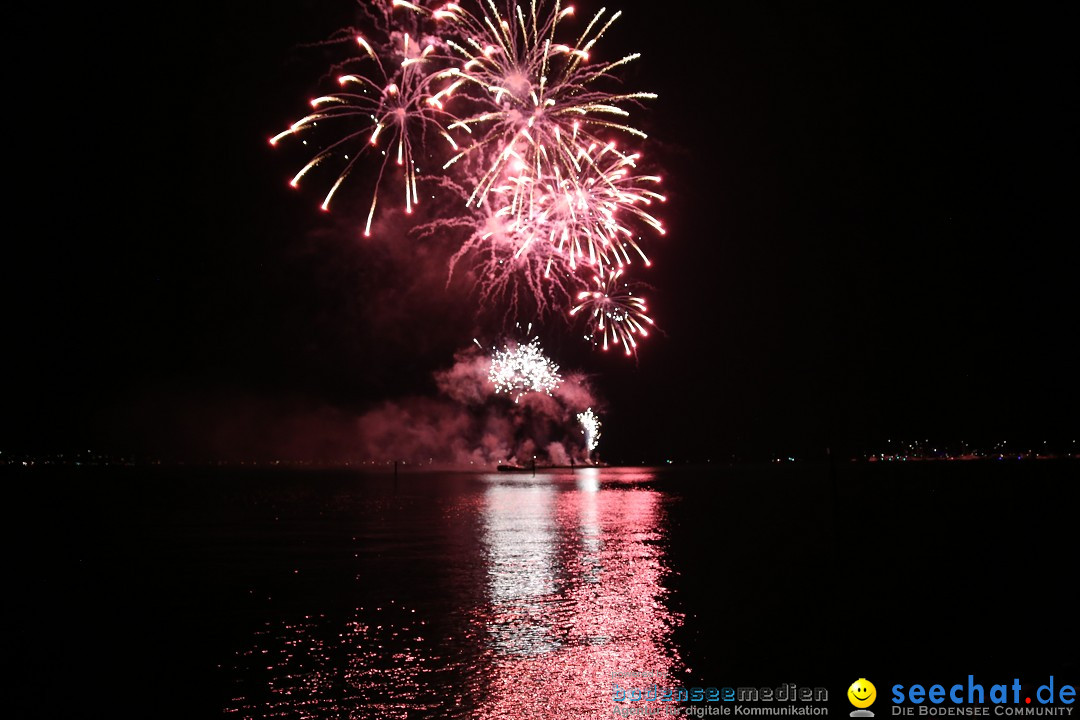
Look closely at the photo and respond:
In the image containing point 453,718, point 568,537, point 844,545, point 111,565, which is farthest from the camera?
point 568,537

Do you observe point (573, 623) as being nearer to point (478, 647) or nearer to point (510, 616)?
point (510, 616)

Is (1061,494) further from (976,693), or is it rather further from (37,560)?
(37,560)

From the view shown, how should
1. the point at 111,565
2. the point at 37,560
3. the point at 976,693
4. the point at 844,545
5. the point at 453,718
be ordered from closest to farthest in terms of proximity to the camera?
the point at 453,718
the point at 976,693
the point at 111,565
the point at 37,560
the point at 844,545

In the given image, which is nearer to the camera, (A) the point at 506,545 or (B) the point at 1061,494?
(A) the point at 506,545

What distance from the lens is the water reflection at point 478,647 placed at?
8.15 meters

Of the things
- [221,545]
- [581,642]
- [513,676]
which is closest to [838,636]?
[581,642]

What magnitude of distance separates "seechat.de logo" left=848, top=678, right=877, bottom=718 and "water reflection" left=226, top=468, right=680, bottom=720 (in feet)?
6.44

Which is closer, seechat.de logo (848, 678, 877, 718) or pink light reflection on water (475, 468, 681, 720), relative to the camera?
seechat.de logo (848, 678, 877, 718)

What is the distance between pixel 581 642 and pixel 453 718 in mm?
3240

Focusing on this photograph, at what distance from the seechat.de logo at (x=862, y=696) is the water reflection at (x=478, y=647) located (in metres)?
Answer: 1.96

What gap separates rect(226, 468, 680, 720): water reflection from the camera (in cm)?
815

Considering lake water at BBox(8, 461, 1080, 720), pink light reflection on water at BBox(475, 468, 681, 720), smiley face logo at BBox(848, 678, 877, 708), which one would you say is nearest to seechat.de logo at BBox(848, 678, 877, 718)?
smiley face logo at BBox(848, 678, 877, 708)

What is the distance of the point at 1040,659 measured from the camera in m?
9.89

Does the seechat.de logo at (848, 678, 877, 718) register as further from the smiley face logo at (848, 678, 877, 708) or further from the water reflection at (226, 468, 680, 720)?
the water reflection at (226, 468, 680, 720)
